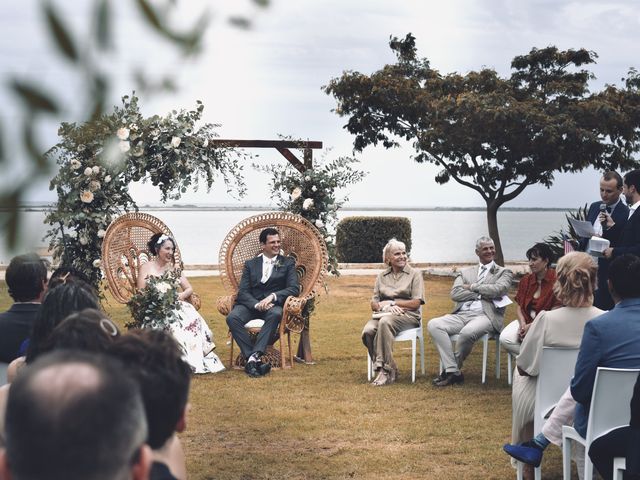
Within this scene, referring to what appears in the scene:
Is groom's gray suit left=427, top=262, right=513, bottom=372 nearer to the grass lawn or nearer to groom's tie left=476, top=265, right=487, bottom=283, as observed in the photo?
groom's tie left=476, top=265, right=487, bottom=283

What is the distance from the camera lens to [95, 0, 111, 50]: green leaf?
67 cm

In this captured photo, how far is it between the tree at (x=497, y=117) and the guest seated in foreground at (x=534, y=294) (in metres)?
11.5

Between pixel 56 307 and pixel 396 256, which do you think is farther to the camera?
pixel 396 256

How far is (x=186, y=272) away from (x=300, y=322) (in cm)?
1047

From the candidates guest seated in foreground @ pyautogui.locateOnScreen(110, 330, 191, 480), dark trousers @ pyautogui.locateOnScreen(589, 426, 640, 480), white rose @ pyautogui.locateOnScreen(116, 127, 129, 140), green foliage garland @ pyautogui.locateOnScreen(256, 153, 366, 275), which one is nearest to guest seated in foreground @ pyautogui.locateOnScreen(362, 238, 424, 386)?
green foliage garland @ pyautogui.locateOnScreen(256, 153, 366, 275)

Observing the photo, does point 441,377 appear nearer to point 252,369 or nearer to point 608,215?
point 252,369

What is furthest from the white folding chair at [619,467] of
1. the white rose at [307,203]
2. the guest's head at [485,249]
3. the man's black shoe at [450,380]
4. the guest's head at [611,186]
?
the white rose at [307,203]

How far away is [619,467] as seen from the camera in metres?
3.94

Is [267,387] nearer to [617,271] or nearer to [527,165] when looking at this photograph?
[617,271]

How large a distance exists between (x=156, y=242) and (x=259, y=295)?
110cm

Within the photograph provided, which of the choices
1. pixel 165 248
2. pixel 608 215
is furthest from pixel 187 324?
pixel 608 215

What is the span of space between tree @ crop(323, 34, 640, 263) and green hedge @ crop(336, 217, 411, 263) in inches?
70.9

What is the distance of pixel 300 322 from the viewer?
28.9ft

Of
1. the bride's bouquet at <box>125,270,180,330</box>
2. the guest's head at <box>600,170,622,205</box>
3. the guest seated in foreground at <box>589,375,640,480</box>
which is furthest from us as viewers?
the bride's bouquet at <box>125,270,180,330</box>
